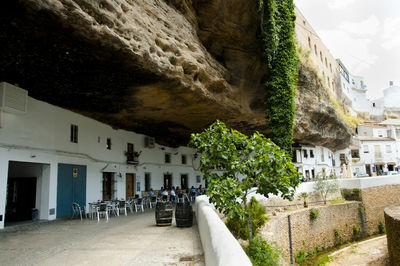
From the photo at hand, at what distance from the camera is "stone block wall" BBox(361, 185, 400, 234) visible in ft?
60.3

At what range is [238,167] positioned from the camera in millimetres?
7090

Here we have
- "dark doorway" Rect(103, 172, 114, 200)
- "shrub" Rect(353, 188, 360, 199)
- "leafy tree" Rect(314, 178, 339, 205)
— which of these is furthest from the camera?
"shrub" Rect(353, 188, 360, 199)

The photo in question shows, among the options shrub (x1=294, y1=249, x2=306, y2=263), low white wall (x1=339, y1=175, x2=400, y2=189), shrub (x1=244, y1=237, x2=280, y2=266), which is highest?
low white wall (x1=339, y1=175, x2=400, y2=189)

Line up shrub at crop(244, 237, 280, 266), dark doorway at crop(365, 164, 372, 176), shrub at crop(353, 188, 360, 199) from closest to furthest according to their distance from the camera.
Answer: shrub at crop(244, 237, 280, 266) → shrub at crop(353, 188, 360, 199) → dark doorway at crop(365, 164, 372, 176)

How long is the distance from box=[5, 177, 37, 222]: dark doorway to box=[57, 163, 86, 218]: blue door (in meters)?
1.15

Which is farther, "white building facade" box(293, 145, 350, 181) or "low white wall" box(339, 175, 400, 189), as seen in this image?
"white building facade" box(293, 145, 350, 181)

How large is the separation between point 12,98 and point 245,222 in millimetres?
8955

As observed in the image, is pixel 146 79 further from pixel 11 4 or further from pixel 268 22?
pixel 268 22

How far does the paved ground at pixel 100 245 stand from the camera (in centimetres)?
535

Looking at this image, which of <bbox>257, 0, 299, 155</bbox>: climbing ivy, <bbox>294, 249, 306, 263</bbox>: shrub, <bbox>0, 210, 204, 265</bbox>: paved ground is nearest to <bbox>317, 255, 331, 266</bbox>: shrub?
<bbox>294, 249, 306, 263</bbox>: shrub

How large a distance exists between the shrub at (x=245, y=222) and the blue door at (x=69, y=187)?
728 cm

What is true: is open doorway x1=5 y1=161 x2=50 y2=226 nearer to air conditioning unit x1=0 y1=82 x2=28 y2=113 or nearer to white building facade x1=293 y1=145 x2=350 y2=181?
air conditioning unit x1=0 y1=82 x2=28 y2=113

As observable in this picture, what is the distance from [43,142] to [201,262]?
9.07 meters

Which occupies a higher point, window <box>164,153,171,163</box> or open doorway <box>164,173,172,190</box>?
window <box>164,153,171,163</box>
